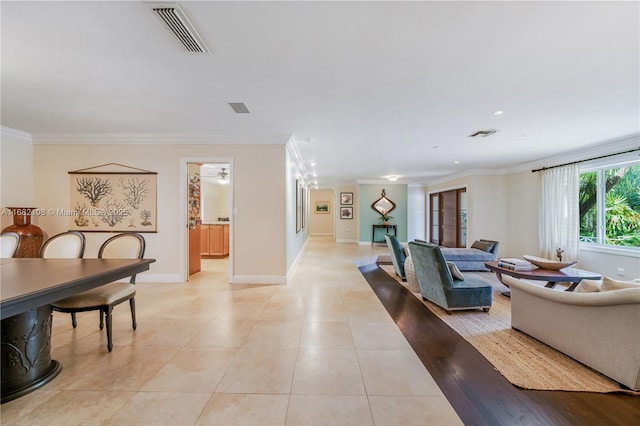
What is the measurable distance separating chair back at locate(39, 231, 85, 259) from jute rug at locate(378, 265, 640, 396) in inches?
169

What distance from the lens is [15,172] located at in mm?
4387

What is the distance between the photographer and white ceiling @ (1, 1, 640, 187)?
1791mm

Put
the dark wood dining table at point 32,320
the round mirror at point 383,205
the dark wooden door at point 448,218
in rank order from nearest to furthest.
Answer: the dark wood dining table at point 32,320 → the dark wooden door at point 448,218 → the round mirror at point 383,205

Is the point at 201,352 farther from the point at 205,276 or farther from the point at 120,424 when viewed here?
the point at 205,276

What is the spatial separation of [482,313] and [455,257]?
2.32m

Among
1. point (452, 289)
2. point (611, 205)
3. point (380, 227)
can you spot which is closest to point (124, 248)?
point (452, 289)

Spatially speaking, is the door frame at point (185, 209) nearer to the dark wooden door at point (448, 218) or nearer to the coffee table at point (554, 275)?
the coffee table at point (554, 275)

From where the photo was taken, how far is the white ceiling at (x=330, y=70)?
1.79 meters

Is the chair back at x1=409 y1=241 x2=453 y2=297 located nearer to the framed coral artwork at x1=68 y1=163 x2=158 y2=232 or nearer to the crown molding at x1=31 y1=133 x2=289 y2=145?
the crown molding at x1=31 y1=133 x2=289 y2=145

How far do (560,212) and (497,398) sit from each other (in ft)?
18.4

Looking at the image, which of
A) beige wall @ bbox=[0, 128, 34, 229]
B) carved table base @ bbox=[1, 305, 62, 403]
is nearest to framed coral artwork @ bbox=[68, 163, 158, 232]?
beige wall @ bbox=[0, 128, 34, 229]

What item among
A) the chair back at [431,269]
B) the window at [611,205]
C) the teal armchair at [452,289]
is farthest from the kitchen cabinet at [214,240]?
the window at [611,205]

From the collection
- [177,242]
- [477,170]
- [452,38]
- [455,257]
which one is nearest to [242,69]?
[452,38]

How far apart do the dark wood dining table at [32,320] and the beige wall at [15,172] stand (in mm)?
3290
